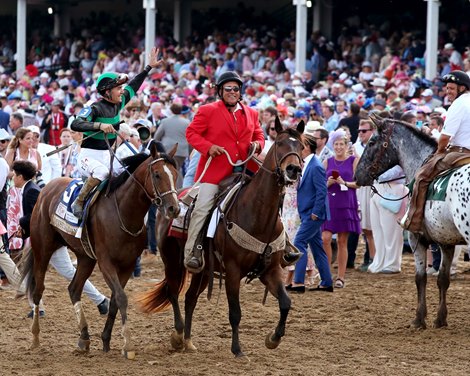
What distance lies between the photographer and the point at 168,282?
9.09 m

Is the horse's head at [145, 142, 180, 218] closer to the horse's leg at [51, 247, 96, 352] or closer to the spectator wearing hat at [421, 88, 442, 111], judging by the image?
the horse's leg at [51, 247, 96, 352]

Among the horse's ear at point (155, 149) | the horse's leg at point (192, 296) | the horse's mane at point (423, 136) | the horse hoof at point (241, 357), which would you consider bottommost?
the horse hoof at point (241, 357)

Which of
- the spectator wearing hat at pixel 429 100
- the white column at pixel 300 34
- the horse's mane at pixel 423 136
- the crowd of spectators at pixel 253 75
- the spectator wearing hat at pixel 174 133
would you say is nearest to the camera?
the horse's mane at pixel 423 136

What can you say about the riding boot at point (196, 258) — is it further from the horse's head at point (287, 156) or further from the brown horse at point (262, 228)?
the horse's head at point (287, 156)

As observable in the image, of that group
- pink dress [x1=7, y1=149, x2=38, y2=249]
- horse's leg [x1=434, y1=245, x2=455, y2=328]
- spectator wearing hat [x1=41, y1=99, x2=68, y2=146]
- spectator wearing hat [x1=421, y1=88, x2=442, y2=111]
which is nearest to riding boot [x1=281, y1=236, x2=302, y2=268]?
horse's leg [x1=434, y1=245, x2=455, y2=328]

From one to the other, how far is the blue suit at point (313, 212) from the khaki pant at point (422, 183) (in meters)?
2.03

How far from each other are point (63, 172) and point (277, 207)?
794 cm

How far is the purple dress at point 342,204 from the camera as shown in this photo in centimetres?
1246

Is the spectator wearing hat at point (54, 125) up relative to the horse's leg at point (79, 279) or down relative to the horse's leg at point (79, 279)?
up

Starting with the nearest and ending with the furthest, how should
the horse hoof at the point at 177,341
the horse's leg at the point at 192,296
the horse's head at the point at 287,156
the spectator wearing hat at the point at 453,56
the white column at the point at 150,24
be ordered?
the horse's head at the point at 287,156 → the horse hoof at the point at 177,341 → the horse's leg at the point at 192,296 → the spectator wearing hat at the point at 453,56 → the white column at the point at 150,24

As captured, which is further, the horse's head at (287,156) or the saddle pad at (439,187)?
the saddle pad at (439,187)

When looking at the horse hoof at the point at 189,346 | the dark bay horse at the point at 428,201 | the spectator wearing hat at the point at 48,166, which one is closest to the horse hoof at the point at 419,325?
the dark bay horse at the point at 428,201

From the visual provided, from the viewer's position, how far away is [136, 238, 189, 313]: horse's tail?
9.07 metres

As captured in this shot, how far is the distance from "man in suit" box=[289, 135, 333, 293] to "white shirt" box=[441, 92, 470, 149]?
2185 millimetres
